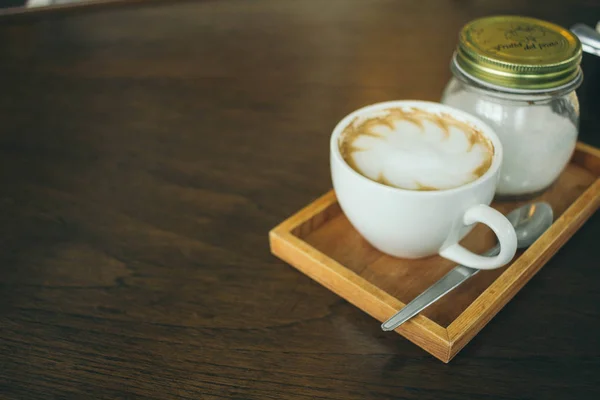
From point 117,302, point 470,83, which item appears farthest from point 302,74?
point 117,302

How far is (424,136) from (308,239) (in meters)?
0.15

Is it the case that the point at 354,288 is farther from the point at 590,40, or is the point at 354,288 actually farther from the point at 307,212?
the point at 590,40

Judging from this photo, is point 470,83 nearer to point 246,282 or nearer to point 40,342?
point 246,282

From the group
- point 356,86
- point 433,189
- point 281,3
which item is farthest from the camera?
point 281,3

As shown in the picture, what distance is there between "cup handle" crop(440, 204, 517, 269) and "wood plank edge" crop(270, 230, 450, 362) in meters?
0.07

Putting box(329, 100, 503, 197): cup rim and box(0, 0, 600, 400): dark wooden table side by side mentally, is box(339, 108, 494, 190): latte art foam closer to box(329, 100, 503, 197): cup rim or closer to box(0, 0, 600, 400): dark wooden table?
box(329, 100, 503, 197): cup rim

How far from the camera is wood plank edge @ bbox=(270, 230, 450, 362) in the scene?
0.45 metres

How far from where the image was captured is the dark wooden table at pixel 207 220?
45cm

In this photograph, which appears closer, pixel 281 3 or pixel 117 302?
pixel 117 302

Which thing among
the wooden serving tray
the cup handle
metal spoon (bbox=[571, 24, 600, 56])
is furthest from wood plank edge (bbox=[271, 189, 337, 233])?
metal spoon (bbox=[571, 24, 600, 56])

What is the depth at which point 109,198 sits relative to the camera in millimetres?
627

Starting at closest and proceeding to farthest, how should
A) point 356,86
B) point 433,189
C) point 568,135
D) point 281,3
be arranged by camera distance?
1. point 433,189
2. point 568,135
3. point 356,86
4. point 281,3

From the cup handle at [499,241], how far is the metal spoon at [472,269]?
0.02 metres

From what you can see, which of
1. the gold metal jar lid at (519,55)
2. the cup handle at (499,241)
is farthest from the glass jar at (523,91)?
the cup handle at (499,241)
